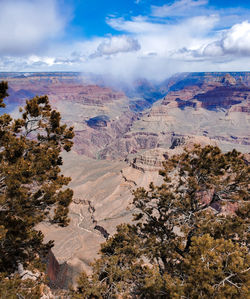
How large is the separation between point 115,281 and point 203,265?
6040 mm

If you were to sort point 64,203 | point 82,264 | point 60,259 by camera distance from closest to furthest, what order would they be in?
point 64,203 → point 82,264 → point 60,259

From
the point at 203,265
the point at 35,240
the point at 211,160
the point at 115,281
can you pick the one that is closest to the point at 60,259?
the point at 35,240

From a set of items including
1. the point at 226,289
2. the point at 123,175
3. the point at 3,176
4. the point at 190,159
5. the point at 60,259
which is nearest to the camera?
the point at 226,289

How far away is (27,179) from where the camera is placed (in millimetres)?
10508

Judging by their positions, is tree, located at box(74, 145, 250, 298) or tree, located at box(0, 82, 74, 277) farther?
tree, located at box(0, 82, 74, 277)

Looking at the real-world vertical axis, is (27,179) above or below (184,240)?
above

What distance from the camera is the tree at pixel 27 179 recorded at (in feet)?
33.7

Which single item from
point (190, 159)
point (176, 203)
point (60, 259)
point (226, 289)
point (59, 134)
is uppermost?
point (59, 134)

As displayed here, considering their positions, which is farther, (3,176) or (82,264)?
(82,264)

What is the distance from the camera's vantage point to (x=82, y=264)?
33.7 metres

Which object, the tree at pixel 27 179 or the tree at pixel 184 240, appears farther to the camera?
the tree at pixel 27 179

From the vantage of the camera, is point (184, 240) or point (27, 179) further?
point (184, 240)

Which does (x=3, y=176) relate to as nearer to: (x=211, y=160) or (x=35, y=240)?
(x=35, y=240)

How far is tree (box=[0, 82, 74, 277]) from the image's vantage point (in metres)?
10.3
